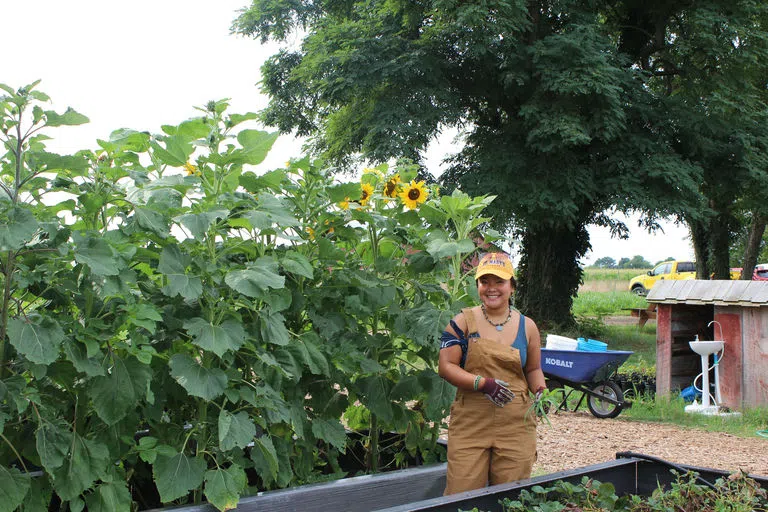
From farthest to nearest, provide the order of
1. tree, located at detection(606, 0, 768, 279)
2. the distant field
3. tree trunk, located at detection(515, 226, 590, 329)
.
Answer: the distant field
tree trunk, located at detection(515, 226, 590, 329)
tree, located at detection(606, 0, 768, 279)

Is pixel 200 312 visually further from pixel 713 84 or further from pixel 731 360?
pixel 713 84

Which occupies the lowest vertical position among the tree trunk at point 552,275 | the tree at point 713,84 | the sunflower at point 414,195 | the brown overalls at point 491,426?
the brown overalls at point 491,426

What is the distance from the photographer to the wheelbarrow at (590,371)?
26.4 feet

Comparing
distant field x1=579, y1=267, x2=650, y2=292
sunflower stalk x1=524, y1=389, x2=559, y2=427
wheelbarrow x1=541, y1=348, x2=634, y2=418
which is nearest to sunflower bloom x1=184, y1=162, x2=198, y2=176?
sunflower stalk x1=524, y1=389, x2=559, y2=427

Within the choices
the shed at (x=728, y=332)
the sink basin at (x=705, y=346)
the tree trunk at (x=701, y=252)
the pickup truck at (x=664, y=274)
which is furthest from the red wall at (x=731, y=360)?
the pickup truck at (x=664, y=274)

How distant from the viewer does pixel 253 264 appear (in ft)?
9.99

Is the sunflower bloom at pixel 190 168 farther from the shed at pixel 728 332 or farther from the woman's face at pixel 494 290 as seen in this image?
the shed at pixel 728 332

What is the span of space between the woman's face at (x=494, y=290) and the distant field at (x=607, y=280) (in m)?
40.5

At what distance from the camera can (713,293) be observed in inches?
343

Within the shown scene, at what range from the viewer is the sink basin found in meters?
8.40

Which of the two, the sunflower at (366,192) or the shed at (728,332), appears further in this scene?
the shed at (728,332)

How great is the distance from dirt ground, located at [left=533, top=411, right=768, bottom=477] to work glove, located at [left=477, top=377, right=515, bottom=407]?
2.76 metres

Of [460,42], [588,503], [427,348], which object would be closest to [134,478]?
[427,348]

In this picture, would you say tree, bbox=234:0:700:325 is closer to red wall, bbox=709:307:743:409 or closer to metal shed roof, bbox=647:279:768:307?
metal shed roof, bbox=647:279:768:307
